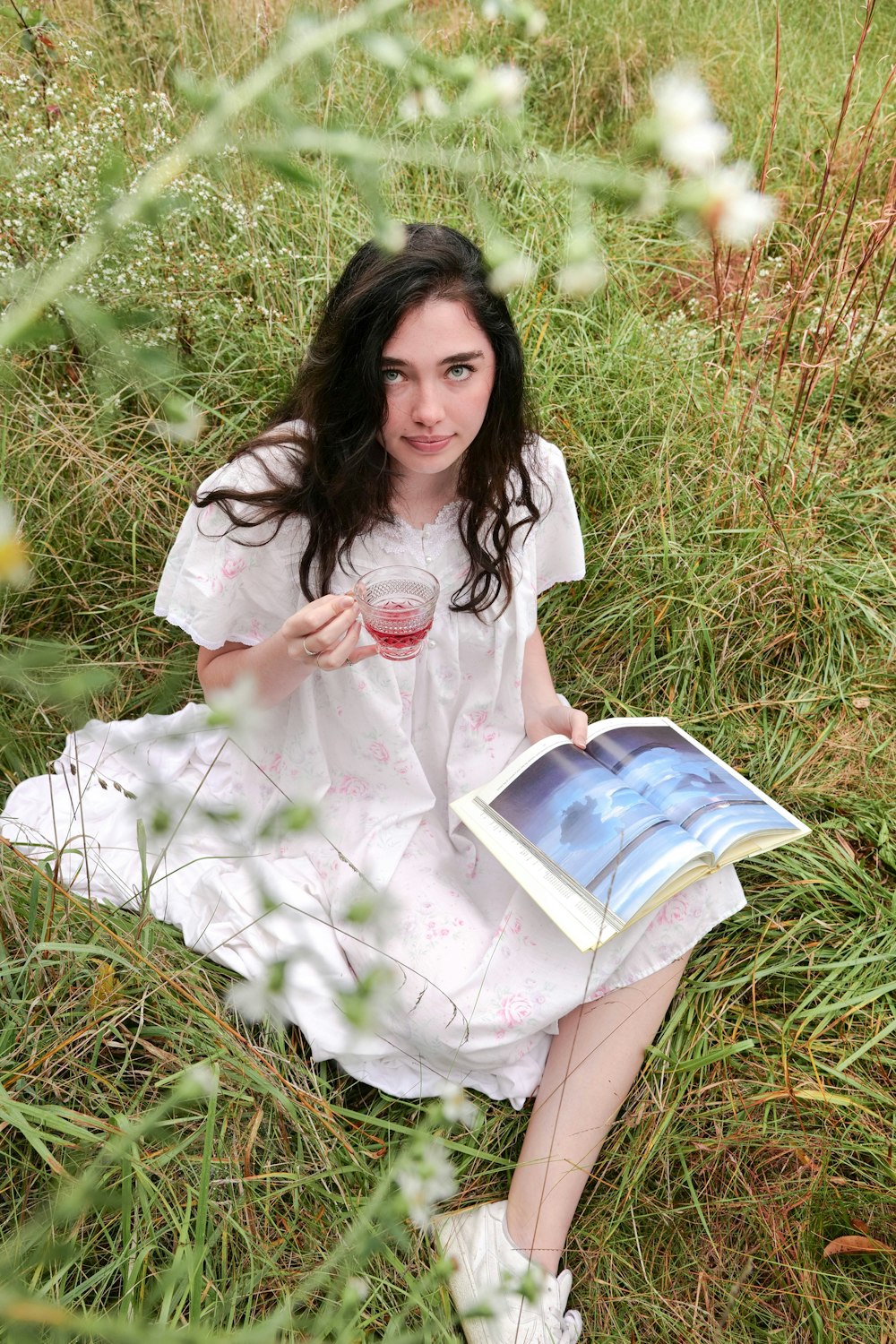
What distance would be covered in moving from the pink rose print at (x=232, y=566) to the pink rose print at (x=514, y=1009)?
946mm

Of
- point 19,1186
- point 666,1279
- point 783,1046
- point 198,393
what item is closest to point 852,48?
point 198,393

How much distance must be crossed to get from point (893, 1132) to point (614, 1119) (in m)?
0.52

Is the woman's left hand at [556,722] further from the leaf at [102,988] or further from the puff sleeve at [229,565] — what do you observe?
the leaf at [102,988]

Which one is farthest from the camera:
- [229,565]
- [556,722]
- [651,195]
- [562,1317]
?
[556,722]

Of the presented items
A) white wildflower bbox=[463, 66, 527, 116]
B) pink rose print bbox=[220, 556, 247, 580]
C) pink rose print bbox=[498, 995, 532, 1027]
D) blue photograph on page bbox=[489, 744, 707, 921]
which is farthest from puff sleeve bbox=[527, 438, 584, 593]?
white wildflower bbox=[463, 66, 527, 116]

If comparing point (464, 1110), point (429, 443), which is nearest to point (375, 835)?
point (464, 1110)

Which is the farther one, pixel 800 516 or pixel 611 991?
pixel 800 516

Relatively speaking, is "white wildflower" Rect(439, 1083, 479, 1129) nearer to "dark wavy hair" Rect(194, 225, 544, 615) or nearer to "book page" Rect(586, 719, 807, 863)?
"book page" Rect(586, 719, 807, 863)

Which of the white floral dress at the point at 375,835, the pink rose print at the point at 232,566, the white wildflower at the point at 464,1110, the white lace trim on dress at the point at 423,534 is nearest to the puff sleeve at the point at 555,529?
the white floral dress at the point at 375,835

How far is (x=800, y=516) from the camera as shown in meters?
2.69

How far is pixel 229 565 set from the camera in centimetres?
195

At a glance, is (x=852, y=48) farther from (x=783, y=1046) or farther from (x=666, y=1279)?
(x=666, y=1279)

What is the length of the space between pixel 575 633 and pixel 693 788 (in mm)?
746

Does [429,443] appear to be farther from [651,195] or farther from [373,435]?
[651,195]
